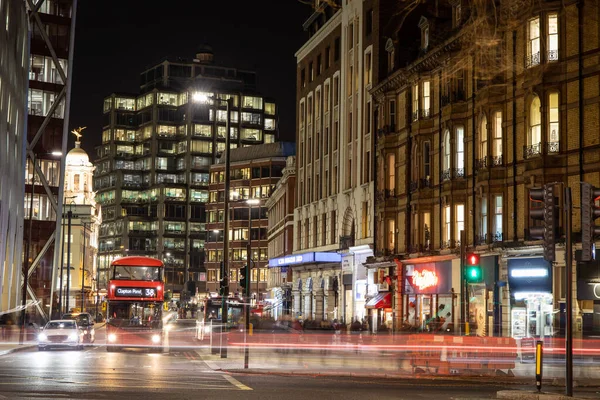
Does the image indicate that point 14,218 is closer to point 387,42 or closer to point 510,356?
point 387,42

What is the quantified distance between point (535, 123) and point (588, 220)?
77.4 ft

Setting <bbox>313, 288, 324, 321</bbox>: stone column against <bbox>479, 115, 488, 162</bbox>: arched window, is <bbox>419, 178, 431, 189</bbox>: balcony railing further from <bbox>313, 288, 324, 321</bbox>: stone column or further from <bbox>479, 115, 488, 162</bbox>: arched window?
<bbox>313, 288, 324, 321</bbox>: stone column

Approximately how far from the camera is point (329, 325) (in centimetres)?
5881

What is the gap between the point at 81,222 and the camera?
443ft

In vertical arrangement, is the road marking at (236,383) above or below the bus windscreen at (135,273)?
below

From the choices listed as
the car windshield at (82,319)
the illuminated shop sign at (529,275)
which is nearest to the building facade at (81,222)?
the car windshield at (82,319)

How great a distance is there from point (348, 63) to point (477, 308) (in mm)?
27760

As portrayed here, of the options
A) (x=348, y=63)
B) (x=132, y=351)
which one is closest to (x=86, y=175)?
(x=348, y=63)

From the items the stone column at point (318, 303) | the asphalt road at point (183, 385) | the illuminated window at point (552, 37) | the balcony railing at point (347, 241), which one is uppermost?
the illuminated window at point (552, 37)

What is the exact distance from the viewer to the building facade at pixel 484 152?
39.3 meters

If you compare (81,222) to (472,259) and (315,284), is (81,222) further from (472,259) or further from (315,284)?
(472,259)

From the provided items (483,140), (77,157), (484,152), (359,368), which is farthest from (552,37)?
(77,157)

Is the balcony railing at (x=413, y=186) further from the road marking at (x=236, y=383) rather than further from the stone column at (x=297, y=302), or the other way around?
the stone column at (x=297, y=302)

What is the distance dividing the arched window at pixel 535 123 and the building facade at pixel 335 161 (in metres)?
21.5
